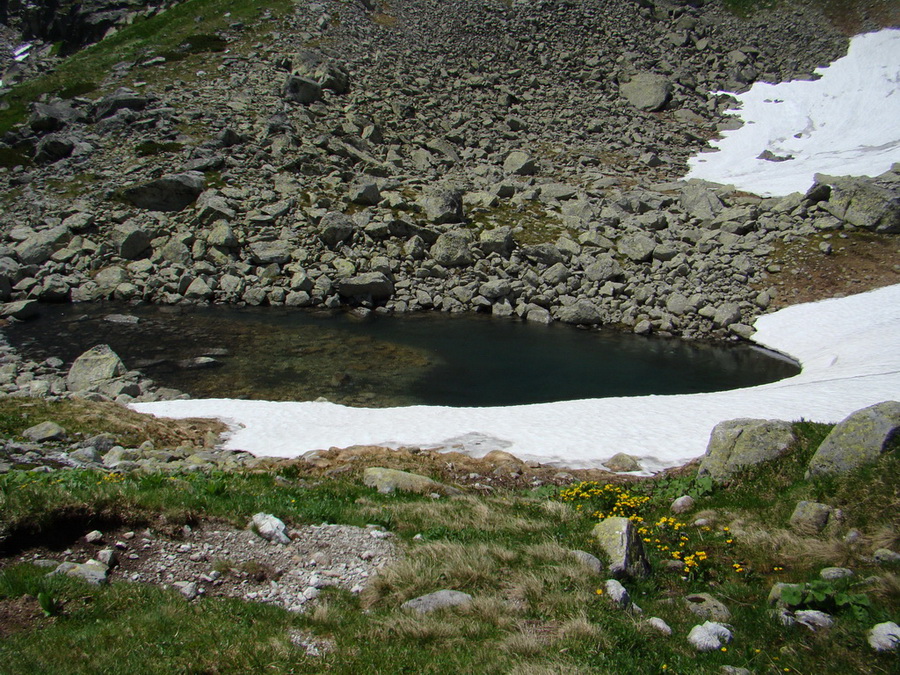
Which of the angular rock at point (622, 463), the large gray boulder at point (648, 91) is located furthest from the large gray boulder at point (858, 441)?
the large gray boulder at point (648, 91)

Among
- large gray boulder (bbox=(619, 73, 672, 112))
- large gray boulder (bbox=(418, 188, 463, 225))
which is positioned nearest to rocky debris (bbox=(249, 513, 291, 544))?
large gray boulder (bbox=(418, 188, 463, 225))

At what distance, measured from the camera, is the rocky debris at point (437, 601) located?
295 inches

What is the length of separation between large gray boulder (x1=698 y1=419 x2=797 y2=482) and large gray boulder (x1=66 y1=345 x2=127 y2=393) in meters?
24.1

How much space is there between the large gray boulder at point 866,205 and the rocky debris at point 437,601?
176 ft

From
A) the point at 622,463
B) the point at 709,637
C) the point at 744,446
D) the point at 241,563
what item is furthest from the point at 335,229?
the point at 709,637

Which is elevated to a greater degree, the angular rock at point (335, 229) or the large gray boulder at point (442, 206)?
the large gray boulder at point (442, 206)

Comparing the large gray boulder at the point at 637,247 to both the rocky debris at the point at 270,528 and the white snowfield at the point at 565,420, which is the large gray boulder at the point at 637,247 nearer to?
the white snowfield at the point at 565,420

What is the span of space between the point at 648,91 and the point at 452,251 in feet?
149

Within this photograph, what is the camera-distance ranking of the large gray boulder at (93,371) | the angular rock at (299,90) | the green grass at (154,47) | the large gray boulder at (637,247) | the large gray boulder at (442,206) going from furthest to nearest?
the green grass at (154,47), the angular rock at (299,90), the large gray boulder at (442,206), the large gray boulder at (637,247), the large gray boulder at (93,371)

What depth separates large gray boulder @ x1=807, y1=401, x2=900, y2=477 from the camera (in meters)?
9.87

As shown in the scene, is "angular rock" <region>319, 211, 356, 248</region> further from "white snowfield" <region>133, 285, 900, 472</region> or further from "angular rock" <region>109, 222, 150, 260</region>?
"white snowfield" <region>133, 285, 900, 472</region>

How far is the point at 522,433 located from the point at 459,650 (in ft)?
46.9

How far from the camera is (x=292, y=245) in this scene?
46.7m

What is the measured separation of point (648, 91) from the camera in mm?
74188
